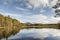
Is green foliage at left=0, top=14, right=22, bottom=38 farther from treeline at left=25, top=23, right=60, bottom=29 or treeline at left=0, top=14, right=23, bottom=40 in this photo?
treeline at left=25, top=23, right=60, bottom=29

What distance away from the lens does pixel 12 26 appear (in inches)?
98.0

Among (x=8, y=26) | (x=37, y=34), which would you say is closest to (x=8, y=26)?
(x=8, y=26)

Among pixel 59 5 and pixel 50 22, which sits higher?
pixel 59 5

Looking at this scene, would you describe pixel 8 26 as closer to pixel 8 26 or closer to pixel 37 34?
pixel 8 26

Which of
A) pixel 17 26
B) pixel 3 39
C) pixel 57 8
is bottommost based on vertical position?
pixel 3 39

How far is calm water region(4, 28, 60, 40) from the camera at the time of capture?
7.88ft

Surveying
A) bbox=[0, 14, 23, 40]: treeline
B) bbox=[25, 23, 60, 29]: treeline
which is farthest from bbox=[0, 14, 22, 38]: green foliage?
bbox=[25, 23, 60, 29]: treeline

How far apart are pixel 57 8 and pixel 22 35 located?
2.70 feet

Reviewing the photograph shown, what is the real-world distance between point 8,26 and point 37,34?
1.83ft

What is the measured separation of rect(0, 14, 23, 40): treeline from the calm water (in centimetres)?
10

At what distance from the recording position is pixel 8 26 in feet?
8.19

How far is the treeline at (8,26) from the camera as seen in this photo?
2.44 meters

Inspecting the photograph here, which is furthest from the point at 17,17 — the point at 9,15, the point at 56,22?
the point at 56,22

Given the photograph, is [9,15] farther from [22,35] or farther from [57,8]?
[57,8]
